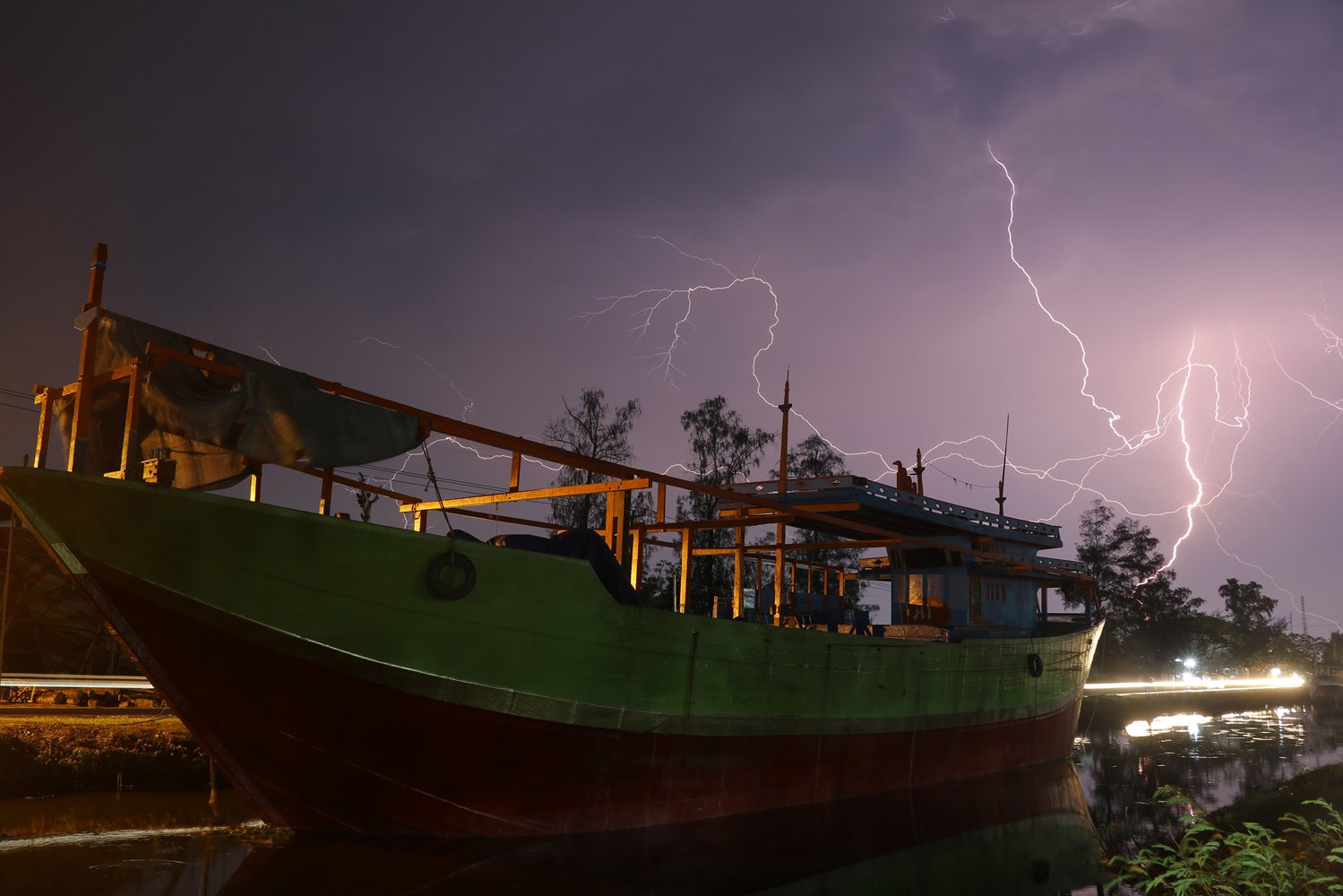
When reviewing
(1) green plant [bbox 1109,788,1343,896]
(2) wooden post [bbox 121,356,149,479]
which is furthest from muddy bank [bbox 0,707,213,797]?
(1) green plant [bbox 1109,788,1343,896]

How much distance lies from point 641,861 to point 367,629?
3610mm

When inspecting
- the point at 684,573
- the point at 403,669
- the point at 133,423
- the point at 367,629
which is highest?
the point at 133,423

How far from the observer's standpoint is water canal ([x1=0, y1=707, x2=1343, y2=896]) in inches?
289

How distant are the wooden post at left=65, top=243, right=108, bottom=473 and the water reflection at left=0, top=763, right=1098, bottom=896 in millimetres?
3422

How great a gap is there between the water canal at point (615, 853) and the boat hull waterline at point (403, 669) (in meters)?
0.42

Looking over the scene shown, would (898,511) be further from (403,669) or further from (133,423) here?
(133,423)

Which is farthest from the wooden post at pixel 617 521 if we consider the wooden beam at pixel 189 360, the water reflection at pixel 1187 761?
the water reflection at pixel 1187 761

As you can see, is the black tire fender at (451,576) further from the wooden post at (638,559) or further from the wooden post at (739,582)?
the wooden post at (739,582)

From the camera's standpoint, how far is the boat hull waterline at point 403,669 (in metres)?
7.14

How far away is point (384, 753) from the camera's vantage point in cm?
798

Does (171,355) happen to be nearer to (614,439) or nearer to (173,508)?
(173,508)

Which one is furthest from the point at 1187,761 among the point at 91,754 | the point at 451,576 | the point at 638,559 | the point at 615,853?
the point at 91,754

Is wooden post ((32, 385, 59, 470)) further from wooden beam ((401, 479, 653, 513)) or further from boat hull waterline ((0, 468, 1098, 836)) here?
wooden beam ((401, 479, 653, 513))

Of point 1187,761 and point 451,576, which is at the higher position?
point 451,576
